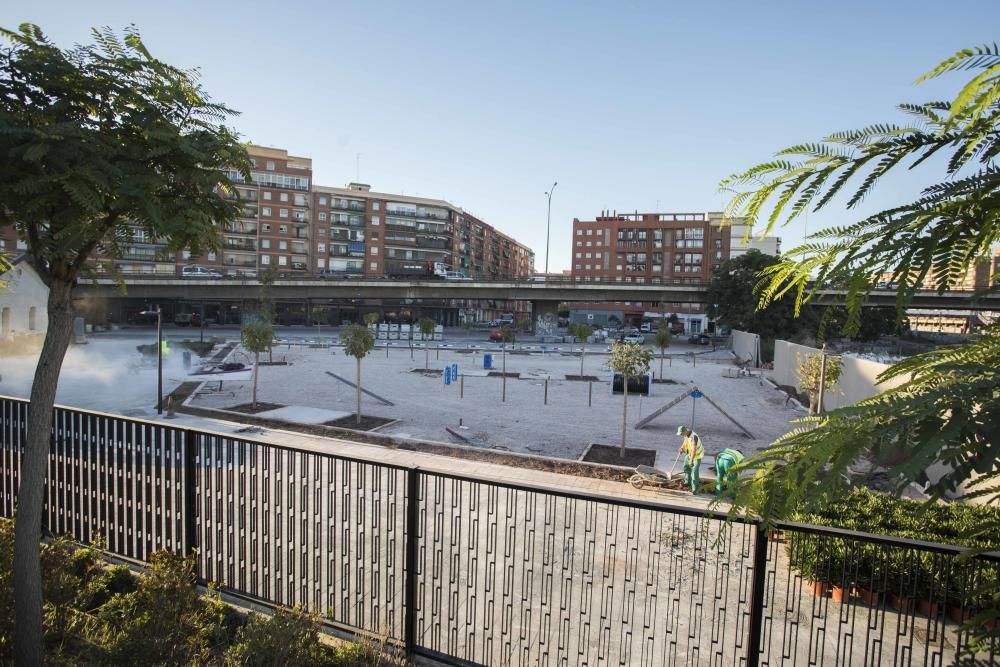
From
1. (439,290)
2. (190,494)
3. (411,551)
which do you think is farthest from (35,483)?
(439,290)

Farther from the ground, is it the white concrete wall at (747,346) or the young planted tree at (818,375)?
the young planted tree at (818,375)

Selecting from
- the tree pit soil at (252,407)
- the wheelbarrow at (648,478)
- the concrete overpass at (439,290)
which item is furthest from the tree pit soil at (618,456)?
the concrete overpass at (439,290)

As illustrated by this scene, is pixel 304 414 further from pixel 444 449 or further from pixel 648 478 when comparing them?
pixel 648 478

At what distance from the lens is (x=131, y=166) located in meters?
3.30

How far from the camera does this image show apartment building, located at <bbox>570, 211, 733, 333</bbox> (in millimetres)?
100500

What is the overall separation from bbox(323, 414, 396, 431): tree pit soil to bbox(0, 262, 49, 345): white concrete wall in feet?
50.8

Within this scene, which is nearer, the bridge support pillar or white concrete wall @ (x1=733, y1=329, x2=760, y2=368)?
white concrete wall @ (x1=733, y1=329, x2=760, y2=368)

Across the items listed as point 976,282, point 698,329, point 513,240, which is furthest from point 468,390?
point 513,240

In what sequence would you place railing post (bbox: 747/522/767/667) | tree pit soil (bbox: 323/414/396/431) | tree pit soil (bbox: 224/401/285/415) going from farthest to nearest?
tree pit soil (bbox: 224/401/285/415)
tree pit soil (bbox: 323/414/396/431)
railing post (bbox: 747/522/767/667)

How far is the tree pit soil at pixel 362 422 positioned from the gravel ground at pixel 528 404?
1.57 ft

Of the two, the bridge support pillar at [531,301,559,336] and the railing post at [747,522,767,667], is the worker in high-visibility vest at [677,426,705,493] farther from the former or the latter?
the bridge support pillar at [531,301,559,336]

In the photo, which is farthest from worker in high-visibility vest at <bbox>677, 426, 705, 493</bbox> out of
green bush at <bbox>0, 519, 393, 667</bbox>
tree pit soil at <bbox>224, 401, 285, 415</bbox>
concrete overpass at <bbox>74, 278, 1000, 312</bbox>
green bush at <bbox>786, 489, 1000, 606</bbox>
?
concrete overpass at <bbox>74, 278, 1000, 312</bbox>

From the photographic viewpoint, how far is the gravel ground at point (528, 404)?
1627 cm

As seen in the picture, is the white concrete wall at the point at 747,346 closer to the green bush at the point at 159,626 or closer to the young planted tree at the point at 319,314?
the young planted tree at the point at 319,314
